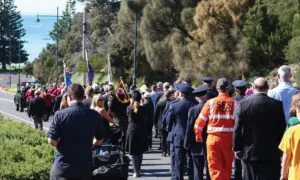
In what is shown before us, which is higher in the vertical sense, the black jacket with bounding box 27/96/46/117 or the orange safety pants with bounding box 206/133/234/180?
the black jacket with bounding box 27/96/46/117

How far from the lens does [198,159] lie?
39.7ft

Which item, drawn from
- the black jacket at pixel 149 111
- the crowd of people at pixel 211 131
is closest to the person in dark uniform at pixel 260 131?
the crowd of people at pixel 211 131

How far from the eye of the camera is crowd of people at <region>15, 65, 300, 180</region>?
8.55 meters

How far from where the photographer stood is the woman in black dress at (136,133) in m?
15.0

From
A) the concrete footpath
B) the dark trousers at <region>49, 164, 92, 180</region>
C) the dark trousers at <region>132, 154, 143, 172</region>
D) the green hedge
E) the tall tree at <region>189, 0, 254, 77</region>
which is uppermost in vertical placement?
the tall tree at <region>189, 0, 254, 77</region>

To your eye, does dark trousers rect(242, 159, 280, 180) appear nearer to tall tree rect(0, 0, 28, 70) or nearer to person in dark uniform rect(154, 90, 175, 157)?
person in dark uniform rect(154, 90, 175, 157)

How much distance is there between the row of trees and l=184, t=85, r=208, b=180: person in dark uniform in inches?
1099

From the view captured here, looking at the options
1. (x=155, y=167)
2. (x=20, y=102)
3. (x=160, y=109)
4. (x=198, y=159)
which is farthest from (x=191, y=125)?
(x=20, y=102)

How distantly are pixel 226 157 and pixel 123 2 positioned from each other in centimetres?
5069

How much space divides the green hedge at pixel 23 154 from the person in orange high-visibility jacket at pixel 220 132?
2.63 meters

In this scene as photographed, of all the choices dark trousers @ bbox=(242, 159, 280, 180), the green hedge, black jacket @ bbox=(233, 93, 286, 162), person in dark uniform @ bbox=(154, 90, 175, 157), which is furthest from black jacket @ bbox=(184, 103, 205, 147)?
person in dark uniform @ bbox=(154, 90, 175, 157)

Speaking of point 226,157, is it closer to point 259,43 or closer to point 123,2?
point 259,43

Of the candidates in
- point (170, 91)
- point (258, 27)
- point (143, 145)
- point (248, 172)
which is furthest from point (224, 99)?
point (258, 27)

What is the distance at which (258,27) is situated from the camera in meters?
44.8
